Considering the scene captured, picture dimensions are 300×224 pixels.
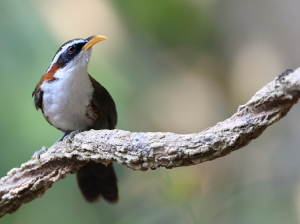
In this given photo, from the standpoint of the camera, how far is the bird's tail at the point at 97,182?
2.72m

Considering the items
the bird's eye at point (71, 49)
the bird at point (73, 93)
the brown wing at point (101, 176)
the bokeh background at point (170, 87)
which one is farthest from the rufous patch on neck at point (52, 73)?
the bokeh background at point (170, 87)

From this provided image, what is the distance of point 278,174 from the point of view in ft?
10.7

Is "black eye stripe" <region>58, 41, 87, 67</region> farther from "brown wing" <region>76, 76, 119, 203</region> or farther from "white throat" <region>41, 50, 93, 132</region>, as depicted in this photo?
"brown wing" <region>76, 76, 119, 203</region>

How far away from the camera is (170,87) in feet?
11.9

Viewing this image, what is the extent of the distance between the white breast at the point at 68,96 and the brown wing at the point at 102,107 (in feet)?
0.28

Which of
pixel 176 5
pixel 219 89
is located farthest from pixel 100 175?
pixel 176 5

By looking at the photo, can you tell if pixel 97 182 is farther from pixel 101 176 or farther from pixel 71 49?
pixel 71 49

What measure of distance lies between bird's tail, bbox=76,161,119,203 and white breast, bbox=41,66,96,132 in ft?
1.78

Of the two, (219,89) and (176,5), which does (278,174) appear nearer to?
(219,89)

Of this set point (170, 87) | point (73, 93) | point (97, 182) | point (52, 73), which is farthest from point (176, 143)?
point (170, 87)

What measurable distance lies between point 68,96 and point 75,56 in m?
0.34

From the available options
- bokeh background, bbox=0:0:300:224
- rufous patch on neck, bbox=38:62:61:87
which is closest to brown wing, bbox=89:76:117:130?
rufous patch on neck, bbox=38:62:61:87

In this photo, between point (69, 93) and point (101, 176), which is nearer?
point (69, 93)

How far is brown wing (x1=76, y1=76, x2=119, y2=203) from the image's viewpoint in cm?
A: 262
